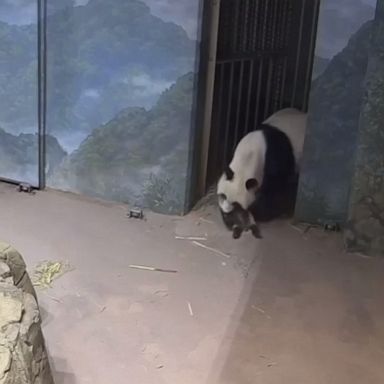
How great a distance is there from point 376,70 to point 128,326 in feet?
5.50

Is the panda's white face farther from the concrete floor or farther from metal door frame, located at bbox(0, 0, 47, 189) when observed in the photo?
metal door frame, located at bbox(0, 0, 47, 189)

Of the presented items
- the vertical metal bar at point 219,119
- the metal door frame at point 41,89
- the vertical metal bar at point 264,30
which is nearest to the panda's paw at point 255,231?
the vertical metal bar at point 219,119

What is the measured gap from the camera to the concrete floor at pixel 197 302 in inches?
93.3

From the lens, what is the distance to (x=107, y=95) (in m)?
3.75

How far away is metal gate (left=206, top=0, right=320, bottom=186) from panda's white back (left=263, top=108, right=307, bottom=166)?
1.40 feet

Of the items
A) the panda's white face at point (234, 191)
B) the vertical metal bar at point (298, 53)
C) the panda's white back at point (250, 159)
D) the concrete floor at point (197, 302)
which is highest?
the vertical metal bar at point (298, 53)

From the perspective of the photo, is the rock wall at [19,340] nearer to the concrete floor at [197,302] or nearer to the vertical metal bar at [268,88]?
the concrete floor at [197,302]

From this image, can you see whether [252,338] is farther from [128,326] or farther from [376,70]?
[376,70]

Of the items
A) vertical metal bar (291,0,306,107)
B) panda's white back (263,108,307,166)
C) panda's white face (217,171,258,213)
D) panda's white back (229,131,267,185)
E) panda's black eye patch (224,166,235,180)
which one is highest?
vertical metal bar (291,0,306,107)

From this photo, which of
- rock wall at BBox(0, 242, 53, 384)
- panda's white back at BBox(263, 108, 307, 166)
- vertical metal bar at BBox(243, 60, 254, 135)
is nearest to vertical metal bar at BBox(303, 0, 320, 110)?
vertical metal bar at BBox(243, 60, 254, 135)

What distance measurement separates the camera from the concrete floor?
2369 millimetres

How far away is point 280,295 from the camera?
9.55 ft

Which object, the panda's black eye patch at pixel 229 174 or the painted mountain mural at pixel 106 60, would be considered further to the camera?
the panda's black eye patch at pixel 229 174

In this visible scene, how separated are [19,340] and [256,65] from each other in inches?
128
